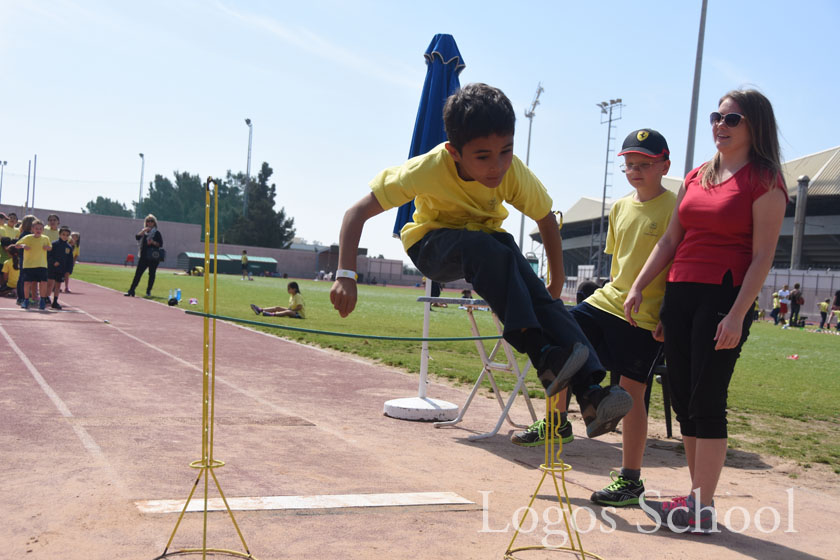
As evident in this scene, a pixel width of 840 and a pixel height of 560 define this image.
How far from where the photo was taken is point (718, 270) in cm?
369

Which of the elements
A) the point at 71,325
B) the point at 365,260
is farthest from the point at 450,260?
the point at 365,260

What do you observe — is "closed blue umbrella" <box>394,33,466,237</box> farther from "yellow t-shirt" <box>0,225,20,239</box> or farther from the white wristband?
"yellow t-shirt" <box>0,225,20,239</box>

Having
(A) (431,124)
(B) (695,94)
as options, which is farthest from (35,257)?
(B) (695,94)

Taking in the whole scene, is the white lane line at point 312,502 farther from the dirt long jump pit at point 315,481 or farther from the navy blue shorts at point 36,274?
the navy blue shorts at point 36,274

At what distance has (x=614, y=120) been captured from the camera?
61719mm

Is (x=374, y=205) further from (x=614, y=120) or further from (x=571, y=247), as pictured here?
(x=571, y=247)

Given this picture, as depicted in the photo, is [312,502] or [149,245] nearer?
[312,502]

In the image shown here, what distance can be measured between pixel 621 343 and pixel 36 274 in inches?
534

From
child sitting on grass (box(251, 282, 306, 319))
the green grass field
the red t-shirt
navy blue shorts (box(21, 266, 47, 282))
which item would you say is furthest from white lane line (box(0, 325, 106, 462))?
child sitting on grass (box(251, 282, 306, 319))

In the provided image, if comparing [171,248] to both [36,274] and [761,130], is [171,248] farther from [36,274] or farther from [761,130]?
[761,130]

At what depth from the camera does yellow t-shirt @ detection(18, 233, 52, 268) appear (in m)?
14.5

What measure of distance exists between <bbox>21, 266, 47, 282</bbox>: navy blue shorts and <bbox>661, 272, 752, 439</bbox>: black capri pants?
14.0 metres

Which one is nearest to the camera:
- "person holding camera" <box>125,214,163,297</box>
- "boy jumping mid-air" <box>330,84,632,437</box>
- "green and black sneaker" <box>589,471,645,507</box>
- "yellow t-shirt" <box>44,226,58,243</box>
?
"boy jumping mid-air" <box>330,84,632,437</box>

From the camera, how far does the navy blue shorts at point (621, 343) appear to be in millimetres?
4273
